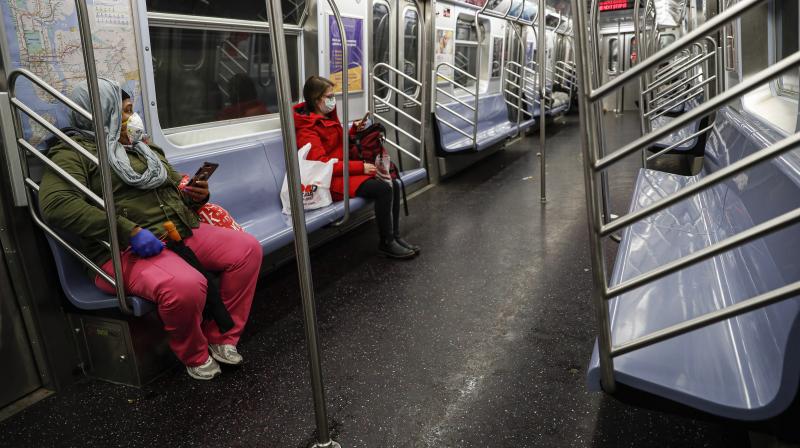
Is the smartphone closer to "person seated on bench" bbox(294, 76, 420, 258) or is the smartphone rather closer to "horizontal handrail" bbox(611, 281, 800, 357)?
"person seated on bench" bbox(294, 76, 420, 258)

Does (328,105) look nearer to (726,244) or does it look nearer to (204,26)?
(204,26)

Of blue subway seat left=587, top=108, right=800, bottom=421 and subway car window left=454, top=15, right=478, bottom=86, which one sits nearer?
blue subway seat left=587, top=108, right=800, bottom=421

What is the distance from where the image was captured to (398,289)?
3516 millimetres

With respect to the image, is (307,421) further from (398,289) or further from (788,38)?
(788,38)

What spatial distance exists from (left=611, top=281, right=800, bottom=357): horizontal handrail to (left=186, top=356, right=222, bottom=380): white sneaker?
1.82 meters

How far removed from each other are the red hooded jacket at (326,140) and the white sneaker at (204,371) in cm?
157

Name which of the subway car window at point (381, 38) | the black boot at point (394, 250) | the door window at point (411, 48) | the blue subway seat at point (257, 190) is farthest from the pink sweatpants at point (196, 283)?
the door window at point (411, 48)

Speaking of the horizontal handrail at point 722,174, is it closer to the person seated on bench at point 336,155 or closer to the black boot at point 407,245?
the person seated on bench at point 336,155

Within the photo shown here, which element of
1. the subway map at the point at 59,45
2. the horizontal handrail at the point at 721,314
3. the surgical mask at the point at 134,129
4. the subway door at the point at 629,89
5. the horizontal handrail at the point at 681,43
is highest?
the subway map at the point at 59,45

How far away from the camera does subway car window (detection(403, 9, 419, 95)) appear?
6034mm

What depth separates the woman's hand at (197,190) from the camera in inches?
104

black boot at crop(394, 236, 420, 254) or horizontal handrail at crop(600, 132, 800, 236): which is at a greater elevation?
horizontal handrail at crop(600, 132, 800, 236)

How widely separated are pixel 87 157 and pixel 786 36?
364 cm

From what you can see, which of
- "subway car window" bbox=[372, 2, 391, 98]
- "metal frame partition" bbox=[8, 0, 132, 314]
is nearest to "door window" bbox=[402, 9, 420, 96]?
"subway car window" bbox=[372, 2, 391, 98]
